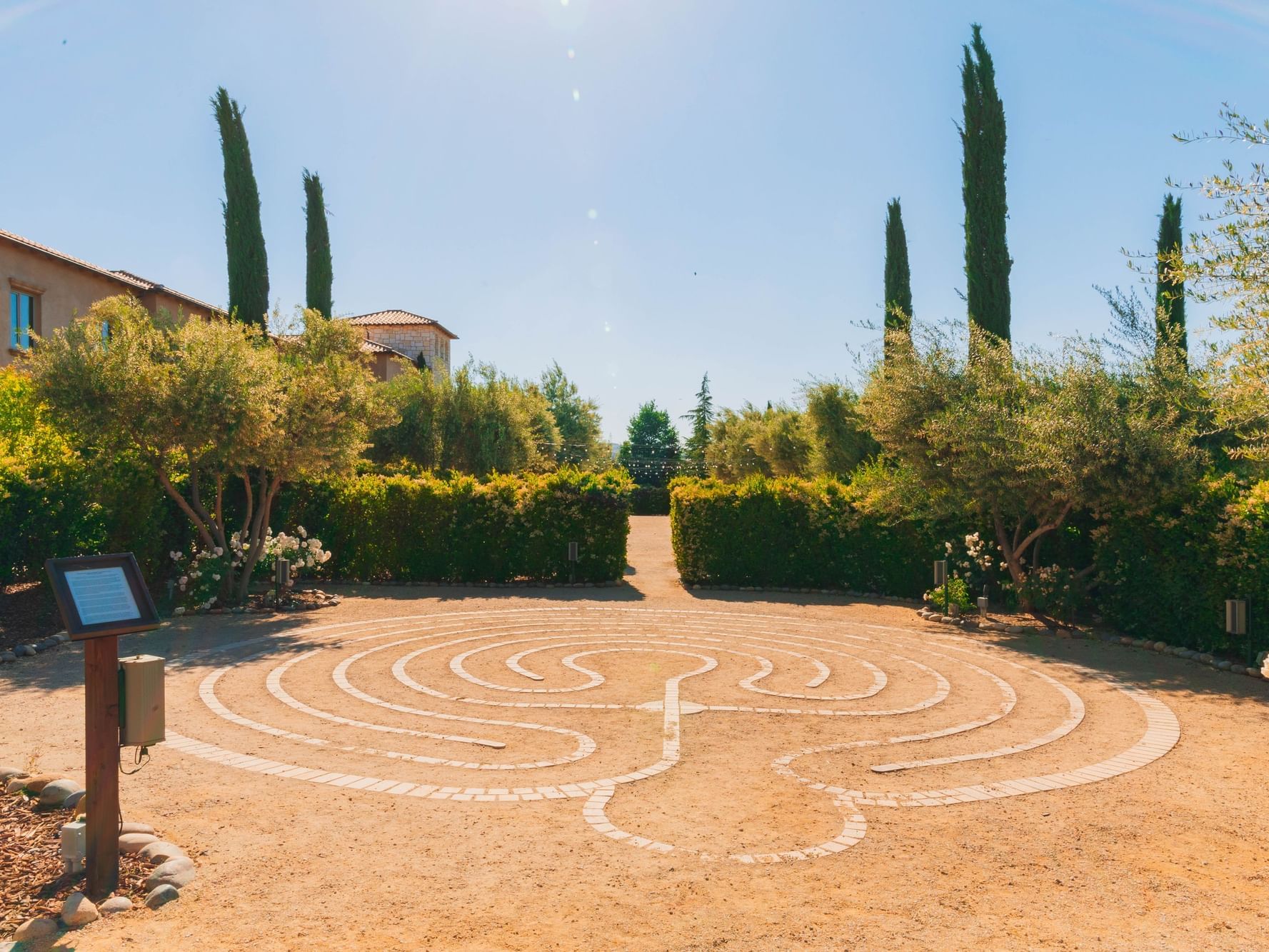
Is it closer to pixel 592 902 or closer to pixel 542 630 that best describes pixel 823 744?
pixel 592 902

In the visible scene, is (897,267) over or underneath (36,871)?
over

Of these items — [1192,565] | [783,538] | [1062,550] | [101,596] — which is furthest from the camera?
[783,538]

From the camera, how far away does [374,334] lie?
52.0 meters

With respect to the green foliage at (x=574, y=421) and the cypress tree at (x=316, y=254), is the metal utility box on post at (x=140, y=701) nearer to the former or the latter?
the cypress tree at (x=316, y=254)

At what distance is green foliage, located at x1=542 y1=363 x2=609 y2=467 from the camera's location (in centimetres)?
5838

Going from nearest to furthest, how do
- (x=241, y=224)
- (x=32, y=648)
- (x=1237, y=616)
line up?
(x=1237, y=616) → (x=32, y=648) → (x=241, y=224)

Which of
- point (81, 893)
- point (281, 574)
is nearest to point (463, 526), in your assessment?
point (281, 574)

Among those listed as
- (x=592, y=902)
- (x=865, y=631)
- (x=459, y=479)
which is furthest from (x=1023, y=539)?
(x=592, y=902)

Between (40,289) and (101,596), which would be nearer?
(101,596)

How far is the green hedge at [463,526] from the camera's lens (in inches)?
786

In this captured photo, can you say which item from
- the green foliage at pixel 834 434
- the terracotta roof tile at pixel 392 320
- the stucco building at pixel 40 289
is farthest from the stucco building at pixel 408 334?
the green foliage at pixel 834 434

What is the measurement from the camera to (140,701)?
5020 millimetres

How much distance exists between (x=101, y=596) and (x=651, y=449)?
81670 mm

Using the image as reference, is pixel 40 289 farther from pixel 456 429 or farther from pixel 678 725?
pixel 678 725
